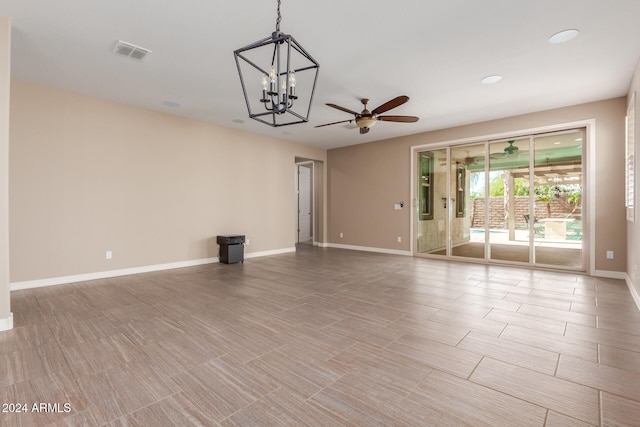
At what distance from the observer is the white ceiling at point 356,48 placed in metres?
2.60

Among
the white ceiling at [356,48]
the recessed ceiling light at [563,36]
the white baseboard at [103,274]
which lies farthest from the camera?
the white baseboard at [103,274]

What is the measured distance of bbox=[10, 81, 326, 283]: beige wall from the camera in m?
4.09

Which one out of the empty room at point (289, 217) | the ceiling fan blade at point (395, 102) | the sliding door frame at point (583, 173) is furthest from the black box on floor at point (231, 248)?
the sliding door frame at point (583, 173)

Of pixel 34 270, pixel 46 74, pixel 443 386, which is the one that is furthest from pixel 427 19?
pixel 34 270

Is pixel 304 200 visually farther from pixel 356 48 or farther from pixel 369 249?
pixel 356 48

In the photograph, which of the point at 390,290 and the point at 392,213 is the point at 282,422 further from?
the point at 392,213

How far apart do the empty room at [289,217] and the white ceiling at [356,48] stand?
0.03 metres

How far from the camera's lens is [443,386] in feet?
6.04

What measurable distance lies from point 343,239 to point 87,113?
19.9 feet

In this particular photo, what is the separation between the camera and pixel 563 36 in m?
2.99

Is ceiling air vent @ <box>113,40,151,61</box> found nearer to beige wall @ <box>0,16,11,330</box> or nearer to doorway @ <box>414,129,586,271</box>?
beige wall @ <box>0,16,11,330</box>

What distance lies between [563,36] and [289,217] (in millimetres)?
5933

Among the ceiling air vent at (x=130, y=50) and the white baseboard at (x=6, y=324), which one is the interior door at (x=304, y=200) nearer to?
the ceiling air vent at (x=130, y=50)

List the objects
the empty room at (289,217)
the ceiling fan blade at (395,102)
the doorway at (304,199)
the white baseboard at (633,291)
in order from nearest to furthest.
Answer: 1. the empty room at (289,217)
2. the white baseboard at (633,291)
3. the ceiling fan blade at (395,102)
4. the doorway at (304,199)
